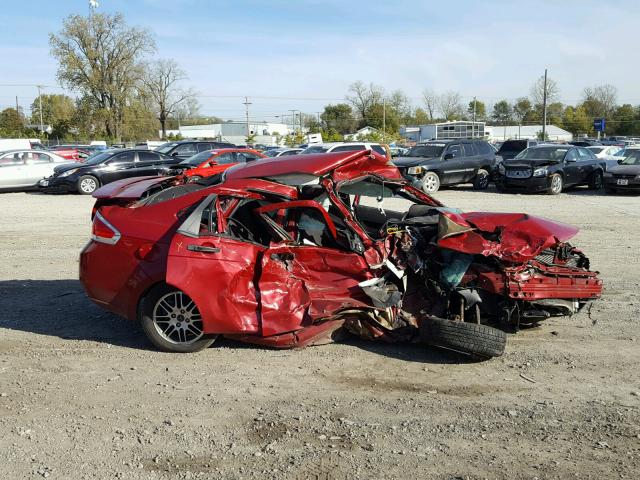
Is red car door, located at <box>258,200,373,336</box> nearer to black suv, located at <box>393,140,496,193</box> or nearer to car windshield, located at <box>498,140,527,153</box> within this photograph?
black suv, located at <box>393,140,496,193</box>

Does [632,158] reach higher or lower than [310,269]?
higher

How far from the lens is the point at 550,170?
18.9m

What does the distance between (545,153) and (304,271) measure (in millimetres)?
16734

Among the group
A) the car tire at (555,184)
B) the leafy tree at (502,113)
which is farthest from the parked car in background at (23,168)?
the leafy tree at (502,113)

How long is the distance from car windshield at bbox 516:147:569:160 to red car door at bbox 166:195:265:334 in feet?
54.9

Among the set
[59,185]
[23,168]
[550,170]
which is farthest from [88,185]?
[550,170]

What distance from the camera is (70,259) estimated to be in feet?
31.1

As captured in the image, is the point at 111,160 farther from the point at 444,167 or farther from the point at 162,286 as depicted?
the point at 162,286

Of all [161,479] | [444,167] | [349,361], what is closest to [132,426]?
[161,479]

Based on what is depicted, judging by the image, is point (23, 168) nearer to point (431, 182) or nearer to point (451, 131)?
point (431, 182)

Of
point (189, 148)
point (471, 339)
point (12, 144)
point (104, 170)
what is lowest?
point (471, 339)

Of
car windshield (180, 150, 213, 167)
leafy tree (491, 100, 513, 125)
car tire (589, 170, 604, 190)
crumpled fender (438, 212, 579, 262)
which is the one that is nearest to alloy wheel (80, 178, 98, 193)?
car windshield (180, 150, 213, 167)

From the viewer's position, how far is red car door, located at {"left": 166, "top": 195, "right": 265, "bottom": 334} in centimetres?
509

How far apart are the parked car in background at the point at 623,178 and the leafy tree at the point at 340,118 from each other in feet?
253
